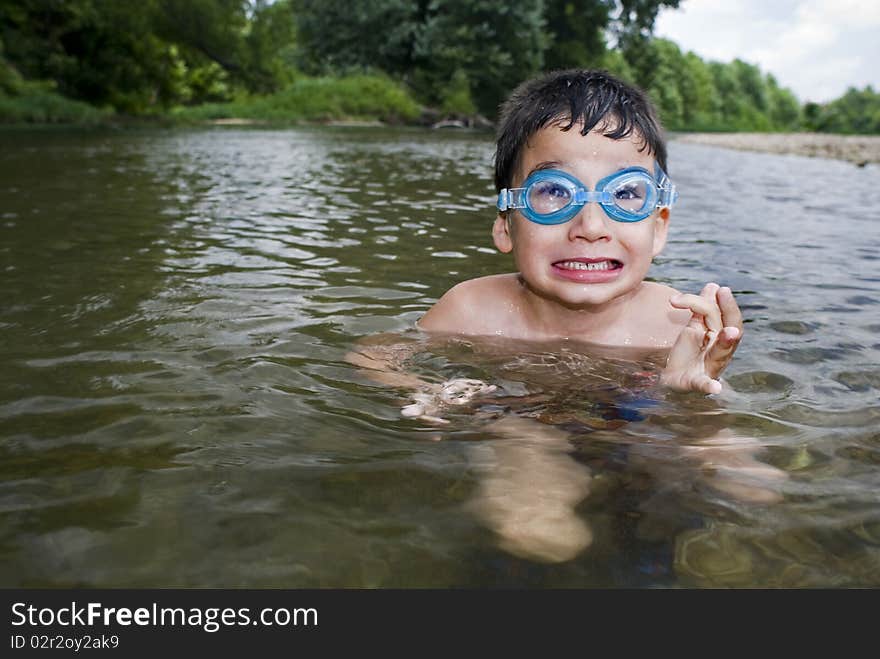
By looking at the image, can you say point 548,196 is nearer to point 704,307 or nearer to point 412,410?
point 704,307

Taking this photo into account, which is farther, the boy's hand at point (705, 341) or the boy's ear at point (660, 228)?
the boy's ear at point (660, 228)

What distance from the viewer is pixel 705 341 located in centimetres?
290

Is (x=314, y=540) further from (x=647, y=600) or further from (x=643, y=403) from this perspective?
(x=643, y=403)

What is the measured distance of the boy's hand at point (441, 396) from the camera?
2.79m

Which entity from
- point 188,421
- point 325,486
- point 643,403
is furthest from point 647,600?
point 188,421

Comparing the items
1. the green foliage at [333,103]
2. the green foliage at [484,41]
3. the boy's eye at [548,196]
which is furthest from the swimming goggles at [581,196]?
the green foliage at [484,41]

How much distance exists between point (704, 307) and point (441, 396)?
1.01m

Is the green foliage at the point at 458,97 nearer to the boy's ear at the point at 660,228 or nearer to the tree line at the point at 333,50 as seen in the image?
the tree line at the point at 333,50

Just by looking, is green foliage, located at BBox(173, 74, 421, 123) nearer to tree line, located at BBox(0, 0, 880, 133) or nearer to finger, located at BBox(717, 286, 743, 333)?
tree line, located at BBox(0, 0, 880, 133)

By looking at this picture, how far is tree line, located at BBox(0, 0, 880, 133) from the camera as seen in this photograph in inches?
1273

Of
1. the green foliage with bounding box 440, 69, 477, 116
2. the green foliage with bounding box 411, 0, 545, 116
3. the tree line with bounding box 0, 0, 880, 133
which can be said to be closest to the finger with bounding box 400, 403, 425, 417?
the tree line with bounding box 0, 0, 880, 133

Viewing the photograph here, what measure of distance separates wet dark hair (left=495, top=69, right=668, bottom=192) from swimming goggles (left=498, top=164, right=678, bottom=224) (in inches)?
7.0

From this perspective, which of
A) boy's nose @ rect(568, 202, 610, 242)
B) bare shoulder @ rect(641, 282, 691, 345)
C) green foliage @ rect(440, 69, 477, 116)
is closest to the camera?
boy's nose @ rect(568, 202, 610, 242)

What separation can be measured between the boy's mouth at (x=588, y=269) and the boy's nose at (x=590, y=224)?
0.11 meters
